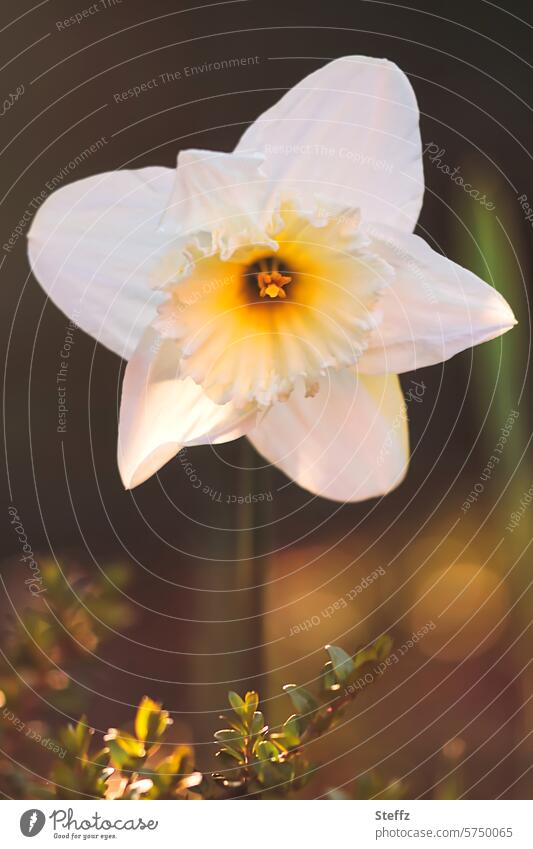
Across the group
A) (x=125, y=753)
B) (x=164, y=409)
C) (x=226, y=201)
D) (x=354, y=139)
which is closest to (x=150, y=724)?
(x=125, y=753)

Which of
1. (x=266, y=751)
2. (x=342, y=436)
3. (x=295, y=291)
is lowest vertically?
(x=266, y=751)

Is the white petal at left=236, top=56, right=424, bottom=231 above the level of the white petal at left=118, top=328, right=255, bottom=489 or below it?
above

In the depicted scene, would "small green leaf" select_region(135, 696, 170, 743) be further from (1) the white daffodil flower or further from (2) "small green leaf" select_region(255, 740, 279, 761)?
(1) the white daffodil flower

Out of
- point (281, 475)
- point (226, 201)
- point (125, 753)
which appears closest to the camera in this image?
point (125, 753)

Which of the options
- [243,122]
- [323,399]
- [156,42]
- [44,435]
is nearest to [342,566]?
[323,399]

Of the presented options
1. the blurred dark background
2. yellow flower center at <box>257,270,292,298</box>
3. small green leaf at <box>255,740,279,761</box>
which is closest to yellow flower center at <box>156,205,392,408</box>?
yellow flower center at <box>257,270,292,298</box>

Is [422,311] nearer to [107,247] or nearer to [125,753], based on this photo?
[107,247]

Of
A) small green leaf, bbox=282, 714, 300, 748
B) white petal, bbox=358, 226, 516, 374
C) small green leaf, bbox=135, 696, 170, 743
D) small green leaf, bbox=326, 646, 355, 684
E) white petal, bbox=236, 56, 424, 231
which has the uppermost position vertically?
white petal, bbox=236, 56, 424, 231
